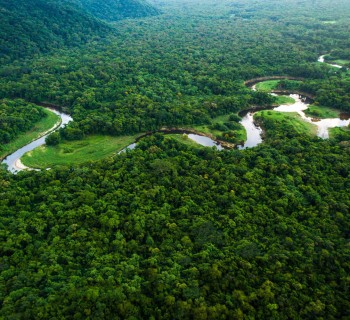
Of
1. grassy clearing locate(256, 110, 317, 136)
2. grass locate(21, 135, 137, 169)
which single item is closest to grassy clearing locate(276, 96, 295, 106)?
grassy clearing locate(256, 110, 317, 136)

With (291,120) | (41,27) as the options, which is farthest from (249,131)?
(41,27)

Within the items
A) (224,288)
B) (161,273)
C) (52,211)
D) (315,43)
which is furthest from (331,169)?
(315,43)

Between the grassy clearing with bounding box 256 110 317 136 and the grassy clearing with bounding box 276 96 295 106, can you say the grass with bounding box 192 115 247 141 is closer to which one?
the grassy clearing with bounding box 256 110 317 136

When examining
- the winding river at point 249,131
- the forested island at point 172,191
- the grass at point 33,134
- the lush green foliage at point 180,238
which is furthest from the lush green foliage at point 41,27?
the lush green foliage at point 180,238

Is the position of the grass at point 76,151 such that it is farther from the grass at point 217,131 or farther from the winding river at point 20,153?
the grass at point 217,131

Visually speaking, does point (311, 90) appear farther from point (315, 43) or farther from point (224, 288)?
point (224, 288)

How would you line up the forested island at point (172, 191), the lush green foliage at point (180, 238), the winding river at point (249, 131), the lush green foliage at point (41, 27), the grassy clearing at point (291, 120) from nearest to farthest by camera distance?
the lush green foliage at point (180, 238) → the forested island at point (172, 191) → the winding river at point (249, 131) → the grassy clearing at point (291, 120) → the lush green foliage at point (41, 27)
